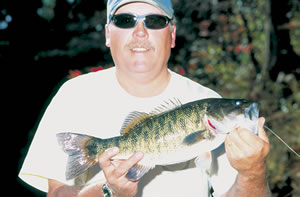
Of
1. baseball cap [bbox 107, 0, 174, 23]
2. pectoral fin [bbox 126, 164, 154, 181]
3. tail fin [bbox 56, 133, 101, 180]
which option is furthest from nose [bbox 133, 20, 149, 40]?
pectoral fin [bbox 126, 164, 154, 181]

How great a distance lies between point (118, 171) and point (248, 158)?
90 cm

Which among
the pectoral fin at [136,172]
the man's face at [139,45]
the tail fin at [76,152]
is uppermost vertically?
the man's face at [139,45]

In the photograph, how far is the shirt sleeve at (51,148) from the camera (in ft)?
8.50

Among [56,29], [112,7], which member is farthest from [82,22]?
[112,7]

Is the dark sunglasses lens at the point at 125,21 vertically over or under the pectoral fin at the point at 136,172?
over

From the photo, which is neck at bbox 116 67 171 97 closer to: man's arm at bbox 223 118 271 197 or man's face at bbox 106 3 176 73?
man's face at bbox 106 3 176 73

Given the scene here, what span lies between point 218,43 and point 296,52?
1876mm

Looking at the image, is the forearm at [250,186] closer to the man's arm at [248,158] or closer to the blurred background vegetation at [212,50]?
the man's arm at [248,158]

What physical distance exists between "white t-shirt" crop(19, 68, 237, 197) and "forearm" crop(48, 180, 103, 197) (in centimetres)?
5

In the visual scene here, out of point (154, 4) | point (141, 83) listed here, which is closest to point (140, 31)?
point (154, 4)

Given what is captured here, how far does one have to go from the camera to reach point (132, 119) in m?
2.39

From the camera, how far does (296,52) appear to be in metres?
7.91

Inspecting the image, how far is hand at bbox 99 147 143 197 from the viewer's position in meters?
2.24

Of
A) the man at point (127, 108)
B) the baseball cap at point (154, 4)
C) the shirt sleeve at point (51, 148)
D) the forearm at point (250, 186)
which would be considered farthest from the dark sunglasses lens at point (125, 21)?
the forearm at point (250, 186)
